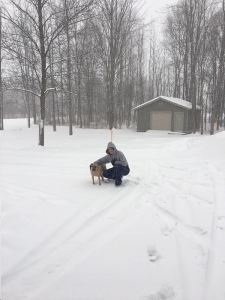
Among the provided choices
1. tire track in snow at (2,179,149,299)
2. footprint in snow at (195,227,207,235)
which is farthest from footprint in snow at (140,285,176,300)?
footprint in snow at (195,227,207,235)

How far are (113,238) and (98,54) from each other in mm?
25948

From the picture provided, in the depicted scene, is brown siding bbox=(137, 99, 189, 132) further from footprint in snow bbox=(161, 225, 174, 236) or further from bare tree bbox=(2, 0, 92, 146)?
footprint in snow bbox=(161, 225, 174, 236)

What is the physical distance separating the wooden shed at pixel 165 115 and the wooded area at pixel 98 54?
1480 millimetres

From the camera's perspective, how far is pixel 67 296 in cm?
227

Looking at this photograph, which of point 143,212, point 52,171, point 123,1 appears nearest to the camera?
point 143,212

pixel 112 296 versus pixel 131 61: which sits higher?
pixel 131 61

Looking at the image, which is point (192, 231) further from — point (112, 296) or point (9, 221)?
point (9, 221)

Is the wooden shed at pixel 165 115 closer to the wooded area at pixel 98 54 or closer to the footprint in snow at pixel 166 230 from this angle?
the wooded area at pixel 98 54

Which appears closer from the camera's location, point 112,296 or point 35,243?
point 112,296

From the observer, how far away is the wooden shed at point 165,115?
78.3 ft

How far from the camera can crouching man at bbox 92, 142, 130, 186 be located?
18.6 feet

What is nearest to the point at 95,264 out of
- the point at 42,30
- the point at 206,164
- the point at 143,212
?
the point at 143,212

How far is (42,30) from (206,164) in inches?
400

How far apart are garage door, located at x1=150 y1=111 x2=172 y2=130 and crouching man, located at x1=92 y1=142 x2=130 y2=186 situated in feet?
65.4
